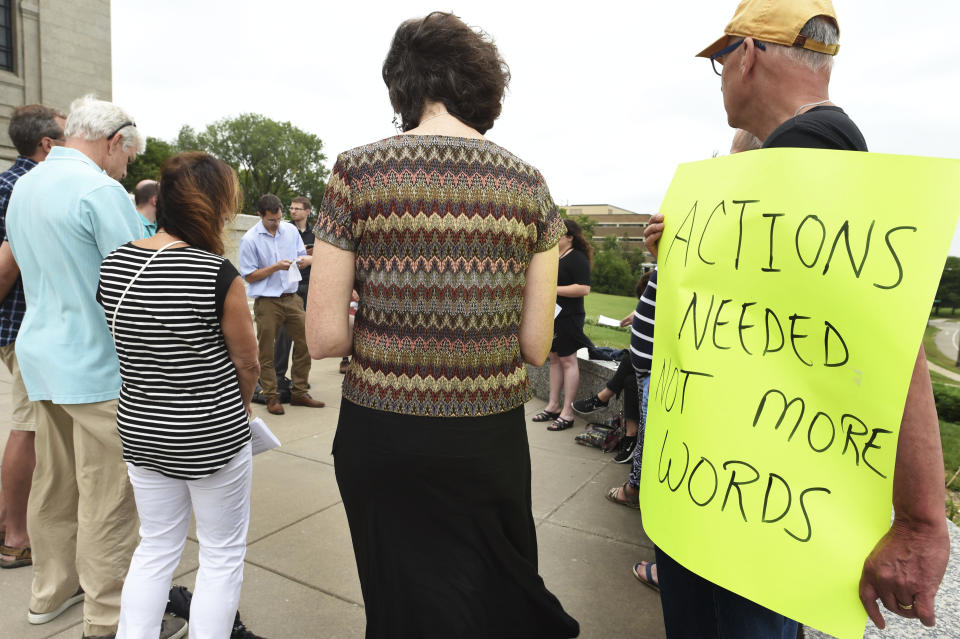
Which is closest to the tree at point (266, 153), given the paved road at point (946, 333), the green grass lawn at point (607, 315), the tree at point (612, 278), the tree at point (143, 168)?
the tree at point (143, 168)

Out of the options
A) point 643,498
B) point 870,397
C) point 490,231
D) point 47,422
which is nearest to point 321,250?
point 490,231

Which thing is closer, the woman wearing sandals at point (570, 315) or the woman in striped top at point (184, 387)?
the woman in striped top at point (184, 387)

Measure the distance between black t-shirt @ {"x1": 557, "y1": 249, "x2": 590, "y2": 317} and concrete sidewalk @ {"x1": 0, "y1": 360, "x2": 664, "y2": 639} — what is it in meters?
1.51

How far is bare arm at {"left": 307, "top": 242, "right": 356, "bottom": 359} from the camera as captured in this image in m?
1.58

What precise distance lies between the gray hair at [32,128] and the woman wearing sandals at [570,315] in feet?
13.5

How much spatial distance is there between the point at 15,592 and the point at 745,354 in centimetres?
340

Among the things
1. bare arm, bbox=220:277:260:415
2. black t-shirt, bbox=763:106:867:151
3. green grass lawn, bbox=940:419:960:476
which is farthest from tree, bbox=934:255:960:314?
green grass lawn, bbox=940:419:960:476

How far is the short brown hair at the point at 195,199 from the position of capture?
2080mm

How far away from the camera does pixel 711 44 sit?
1.52 meters

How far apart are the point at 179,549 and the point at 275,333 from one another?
4.49 meters

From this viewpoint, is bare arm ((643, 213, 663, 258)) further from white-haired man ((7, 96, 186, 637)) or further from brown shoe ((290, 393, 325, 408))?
brown shoe ((290, 393, 325, 408))

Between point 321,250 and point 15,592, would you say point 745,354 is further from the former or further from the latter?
point 15,592

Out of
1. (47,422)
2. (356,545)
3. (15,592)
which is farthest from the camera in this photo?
(15,592)

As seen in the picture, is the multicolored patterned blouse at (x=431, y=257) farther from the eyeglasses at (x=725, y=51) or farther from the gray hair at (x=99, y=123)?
the gray hair at (x=99, y=123)
